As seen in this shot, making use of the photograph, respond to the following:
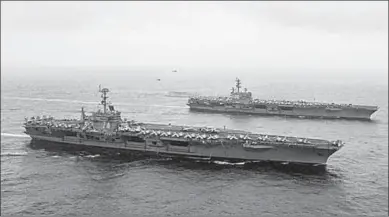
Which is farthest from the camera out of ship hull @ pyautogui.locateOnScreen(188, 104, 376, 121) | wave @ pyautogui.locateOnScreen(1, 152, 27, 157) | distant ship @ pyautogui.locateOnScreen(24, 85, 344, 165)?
ship hull @ pyautogui.locateOnScreen(188, 104, 376, 121)

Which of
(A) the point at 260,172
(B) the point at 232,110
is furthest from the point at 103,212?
(B) the point at 232,110

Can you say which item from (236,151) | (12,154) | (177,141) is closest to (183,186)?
(236,151)

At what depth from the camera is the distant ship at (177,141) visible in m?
29.6

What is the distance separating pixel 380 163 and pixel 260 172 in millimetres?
9791

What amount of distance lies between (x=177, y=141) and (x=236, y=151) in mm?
4818

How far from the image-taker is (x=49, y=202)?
22.3 meters

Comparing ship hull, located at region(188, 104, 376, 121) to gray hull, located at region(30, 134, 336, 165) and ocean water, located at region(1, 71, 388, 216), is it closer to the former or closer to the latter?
ocean water, located at region(1, 71, 388, 216)

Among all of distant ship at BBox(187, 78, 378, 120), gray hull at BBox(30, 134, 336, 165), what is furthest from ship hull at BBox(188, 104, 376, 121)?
gray hull at BBox(30, 134, 336, 165)

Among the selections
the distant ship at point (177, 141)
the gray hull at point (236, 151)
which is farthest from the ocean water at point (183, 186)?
the distant ship at point (177, 141)

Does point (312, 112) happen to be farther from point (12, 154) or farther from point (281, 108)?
point (12, 154)

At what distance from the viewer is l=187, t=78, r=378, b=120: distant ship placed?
5275 cm

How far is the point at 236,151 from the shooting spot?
1208 inches

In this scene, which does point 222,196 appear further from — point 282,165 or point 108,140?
point 108,140

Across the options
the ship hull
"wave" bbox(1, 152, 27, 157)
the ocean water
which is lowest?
the ocean water
